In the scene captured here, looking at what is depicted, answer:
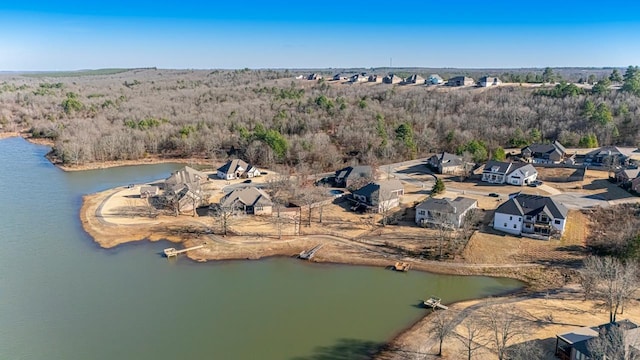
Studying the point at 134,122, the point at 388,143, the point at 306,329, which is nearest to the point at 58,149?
Answer: the point at 134,122

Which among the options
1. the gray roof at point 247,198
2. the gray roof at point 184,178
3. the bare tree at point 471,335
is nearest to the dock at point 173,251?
the gray roof at point 247,198

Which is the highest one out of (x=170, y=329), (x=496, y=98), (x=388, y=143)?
(x=496, y=98)

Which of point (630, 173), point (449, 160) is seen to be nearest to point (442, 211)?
point (449, 160)

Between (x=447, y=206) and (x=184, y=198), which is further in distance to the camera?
(x=184, y=198)

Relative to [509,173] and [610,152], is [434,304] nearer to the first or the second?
[509,173]

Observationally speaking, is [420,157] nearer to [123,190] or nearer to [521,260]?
[521,260]

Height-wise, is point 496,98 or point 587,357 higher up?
point 496,98

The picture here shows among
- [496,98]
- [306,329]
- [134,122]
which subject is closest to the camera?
[306,329]
